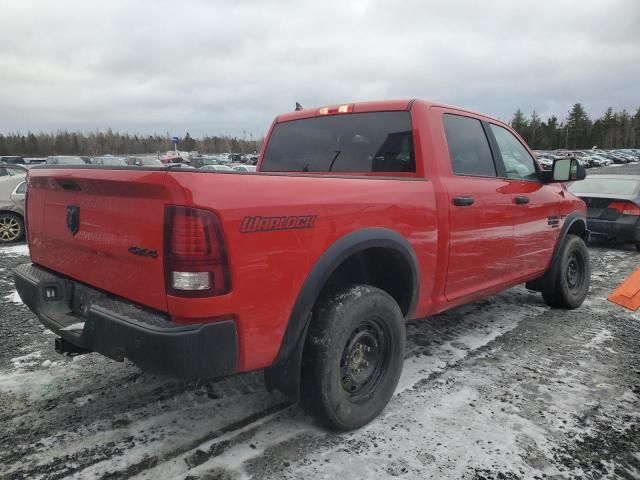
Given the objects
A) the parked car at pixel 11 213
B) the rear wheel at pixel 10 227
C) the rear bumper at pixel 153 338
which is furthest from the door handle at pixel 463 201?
the rear wheel at pixel 10 227

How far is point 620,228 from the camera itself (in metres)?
8.38

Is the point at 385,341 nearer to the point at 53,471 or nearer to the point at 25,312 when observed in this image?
the point at 53,471

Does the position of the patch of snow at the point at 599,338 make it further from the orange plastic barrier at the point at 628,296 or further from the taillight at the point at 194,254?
the taillight at the point at 194,254

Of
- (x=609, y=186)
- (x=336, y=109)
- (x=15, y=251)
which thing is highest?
(x=336, y=109)

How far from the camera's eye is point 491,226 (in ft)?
11.9

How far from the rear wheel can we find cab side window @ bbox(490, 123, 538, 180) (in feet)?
29.0

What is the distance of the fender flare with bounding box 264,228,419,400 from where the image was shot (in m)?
2.30

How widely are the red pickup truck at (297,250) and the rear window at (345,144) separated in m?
0.01

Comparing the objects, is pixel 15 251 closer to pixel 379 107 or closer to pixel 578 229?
pixel 379 107

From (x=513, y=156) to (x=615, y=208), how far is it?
5617 millimetres

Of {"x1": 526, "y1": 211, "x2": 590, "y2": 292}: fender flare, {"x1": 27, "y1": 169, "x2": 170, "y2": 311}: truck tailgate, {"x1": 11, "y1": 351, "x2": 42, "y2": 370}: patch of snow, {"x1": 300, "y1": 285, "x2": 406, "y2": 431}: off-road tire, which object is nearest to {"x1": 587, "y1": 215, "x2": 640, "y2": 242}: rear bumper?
{"x1": 526, "y1": 211, "x2": 590, "y2": 292}: fender flare

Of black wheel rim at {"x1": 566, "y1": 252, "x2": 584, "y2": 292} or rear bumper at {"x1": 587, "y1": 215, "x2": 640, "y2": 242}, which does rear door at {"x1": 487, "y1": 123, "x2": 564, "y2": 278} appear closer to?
black wheel rim at {"x1": 566, "y1": 252, "x2": 584, "y2": 292}

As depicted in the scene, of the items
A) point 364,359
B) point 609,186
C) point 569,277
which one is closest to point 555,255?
point 569,277

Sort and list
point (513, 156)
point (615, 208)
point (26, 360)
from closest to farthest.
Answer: point (26, 360), point (513, 156), point (615, 208)
